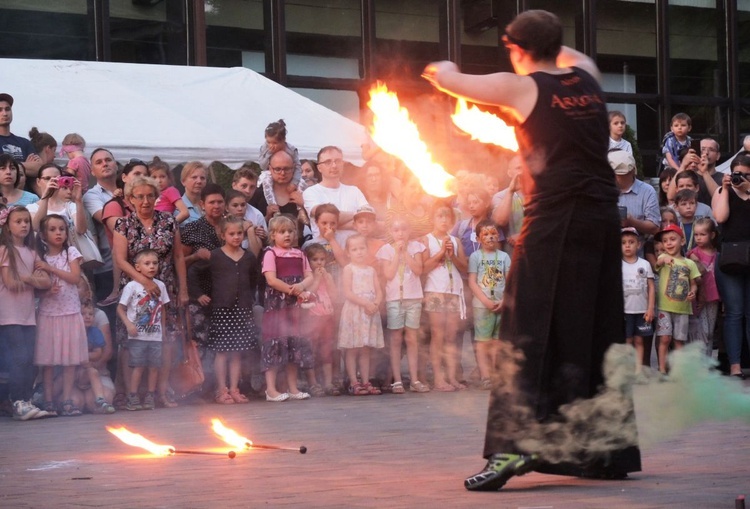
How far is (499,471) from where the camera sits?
16.6 ft

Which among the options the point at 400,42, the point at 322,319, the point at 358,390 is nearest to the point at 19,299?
the point at 322,319

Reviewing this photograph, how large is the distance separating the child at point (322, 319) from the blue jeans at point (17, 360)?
7.84ft

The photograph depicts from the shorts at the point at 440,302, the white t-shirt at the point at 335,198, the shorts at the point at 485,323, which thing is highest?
the white t-shirt at the point at 335,198

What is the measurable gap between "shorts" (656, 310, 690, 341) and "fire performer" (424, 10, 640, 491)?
6014 mm

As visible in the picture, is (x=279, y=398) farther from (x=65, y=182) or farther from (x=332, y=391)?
(x=65, y=182)

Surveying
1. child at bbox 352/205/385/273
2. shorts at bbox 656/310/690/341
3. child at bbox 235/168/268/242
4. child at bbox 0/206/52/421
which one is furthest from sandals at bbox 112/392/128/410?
shorts at bbox 656/310/690/341

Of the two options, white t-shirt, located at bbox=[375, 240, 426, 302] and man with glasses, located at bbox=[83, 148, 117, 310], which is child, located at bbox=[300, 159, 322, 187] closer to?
white t-shirt, located at bbox=[375, 240, 426, 302]

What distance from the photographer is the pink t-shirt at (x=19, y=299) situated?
9.11 m

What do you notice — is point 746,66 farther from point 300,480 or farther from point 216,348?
point 300,480

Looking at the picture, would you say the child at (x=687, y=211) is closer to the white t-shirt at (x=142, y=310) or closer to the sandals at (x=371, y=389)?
the sandals at (x=371, y=389)

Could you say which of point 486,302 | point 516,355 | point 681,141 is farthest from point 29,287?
point 681,141

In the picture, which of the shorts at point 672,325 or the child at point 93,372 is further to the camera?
the shorts at point 672,325

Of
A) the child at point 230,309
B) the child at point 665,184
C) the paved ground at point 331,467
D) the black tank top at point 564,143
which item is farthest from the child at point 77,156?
the black tank top at point 564,143

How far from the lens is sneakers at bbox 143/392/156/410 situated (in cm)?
952
